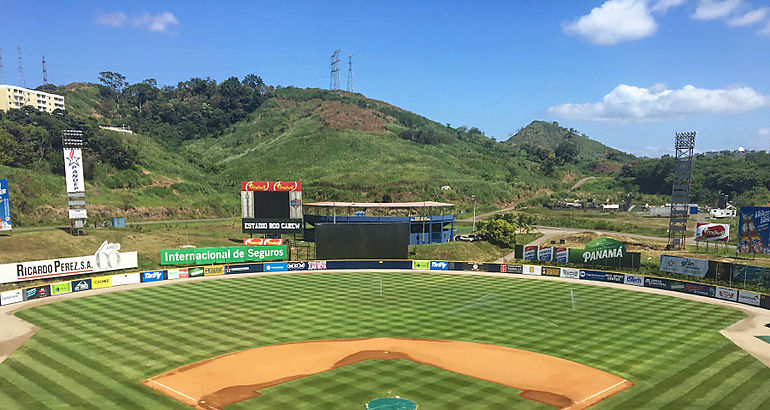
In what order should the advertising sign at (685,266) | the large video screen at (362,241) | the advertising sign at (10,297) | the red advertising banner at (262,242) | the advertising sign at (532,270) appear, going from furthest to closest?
the red advertising banner at (262,242), the large video screen at (362,241), the advertising sign at (532,270), the advertising sign at (685,266), the advertising sign at (10,297)

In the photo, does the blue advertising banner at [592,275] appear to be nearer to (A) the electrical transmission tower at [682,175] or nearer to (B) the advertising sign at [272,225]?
(A) the electrical transmission tower at [682,175]

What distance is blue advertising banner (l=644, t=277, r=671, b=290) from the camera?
57906 millimetres

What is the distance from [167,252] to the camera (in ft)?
222

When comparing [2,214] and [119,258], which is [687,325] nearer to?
[119,258]

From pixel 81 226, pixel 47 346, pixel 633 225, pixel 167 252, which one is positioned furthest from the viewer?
pixel 633 225

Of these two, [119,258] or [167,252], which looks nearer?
[119,258]

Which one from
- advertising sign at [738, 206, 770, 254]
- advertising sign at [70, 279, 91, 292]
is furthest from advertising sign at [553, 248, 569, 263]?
advertising sign at [70, 279, 91, 292]

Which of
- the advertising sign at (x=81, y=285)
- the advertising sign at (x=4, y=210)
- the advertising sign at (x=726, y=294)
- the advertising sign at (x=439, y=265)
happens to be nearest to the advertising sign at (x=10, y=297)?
the advertising sign at (x=81, y=285)

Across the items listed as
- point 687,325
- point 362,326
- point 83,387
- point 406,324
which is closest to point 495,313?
point 406,324

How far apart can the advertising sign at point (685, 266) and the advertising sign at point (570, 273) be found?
34.8 feet

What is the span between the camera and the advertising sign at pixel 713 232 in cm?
7206

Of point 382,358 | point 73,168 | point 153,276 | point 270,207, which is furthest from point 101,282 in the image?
point 382,358

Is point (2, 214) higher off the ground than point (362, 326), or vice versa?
point (2, 214)

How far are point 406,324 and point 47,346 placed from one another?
27221 mm
